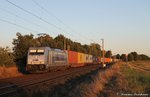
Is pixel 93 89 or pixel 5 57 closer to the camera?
pixel 93 89

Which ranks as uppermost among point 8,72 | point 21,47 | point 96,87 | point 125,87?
point 21,47

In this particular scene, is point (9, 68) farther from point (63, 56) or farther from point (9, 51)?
point (63, 56)

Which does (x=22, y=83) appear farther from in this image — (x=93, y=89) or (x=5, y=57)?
(x=5, y=57)

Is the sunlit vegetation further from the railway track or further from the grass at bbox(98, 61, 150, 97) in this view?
the grass at bbox(98, 61, 150, 97)

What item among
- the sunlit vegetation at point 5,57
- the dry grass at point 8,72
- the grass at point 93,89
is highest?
the sunlit vegetation at point 5,57

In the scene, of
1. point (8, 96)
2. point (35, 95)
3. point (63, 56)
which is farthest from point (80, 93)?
point (63, 56)

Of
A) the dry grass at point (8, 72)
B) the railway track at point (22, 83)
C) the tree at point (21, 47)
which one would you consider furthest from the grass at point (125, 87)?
the tree at point (21, 47)

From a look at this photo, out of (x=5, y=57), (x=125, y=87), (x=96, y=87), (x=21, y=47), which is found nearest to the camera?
(x=96, y=87)

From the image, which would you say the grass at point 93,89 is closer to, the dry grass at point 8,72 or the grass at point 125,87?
the grass at point 125,87

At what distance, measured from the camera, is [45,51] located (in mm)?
33219

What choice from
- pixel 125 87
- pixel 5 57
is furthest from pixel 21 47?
pixel 125 87

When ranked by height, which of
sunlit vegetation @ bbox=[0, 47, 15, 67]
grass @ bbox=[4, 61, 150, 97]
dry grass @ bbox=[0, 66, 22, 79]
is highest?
sunlit vegetation @ bbox=[0, 47, 15, 67]

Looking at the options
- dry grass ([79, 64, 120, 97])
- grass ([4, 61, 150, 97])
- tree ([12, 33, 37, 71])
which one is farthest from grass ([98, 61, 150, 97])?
tree ([12, 33, 37, 71])

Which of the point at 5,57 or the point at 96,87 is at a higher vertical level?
the point at 5,57
